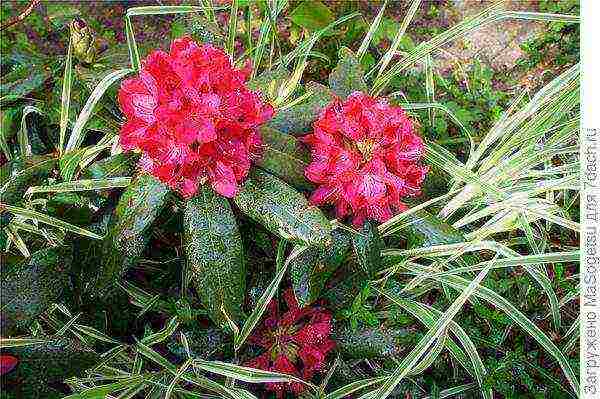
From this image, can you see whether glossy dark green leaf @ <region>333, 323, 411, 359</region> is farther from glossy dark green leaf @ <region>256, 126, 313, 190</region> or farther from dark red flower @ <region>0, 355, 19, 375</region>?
dark red flower @ <region>0, 355, 19, 375</region>

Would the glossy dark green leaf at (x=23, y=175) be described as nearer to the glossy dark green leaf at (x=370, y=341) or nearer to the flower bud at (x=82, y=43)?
the flower bud at (x=82, y=43)

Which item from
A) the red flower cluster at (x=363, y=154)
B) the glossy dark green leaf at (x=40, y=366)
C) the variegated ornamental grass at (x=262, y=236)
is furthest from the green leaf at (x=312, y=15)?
the glossy dark green leaf at (x=40, y=366)

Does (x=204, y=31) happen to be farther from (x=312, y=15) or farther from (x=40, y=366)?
(x=40, y=366)

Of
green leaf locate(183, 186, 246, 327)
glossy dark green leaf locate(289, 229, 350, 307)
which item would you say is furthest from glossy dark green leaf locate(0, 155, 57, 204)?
glossy dark green leaf locate(289, 229, 350, 307)

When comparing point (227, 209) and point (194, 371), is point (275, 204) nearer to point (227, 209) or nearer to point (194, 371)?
point (227, 209)

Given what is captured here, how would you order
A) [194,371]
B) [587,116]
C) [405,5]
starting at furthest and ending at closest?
1. [405,5]
2. [194,371]
3. [587,116]

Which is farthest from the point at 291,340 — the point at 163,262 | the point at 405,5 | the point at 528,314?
the point at 405,5
